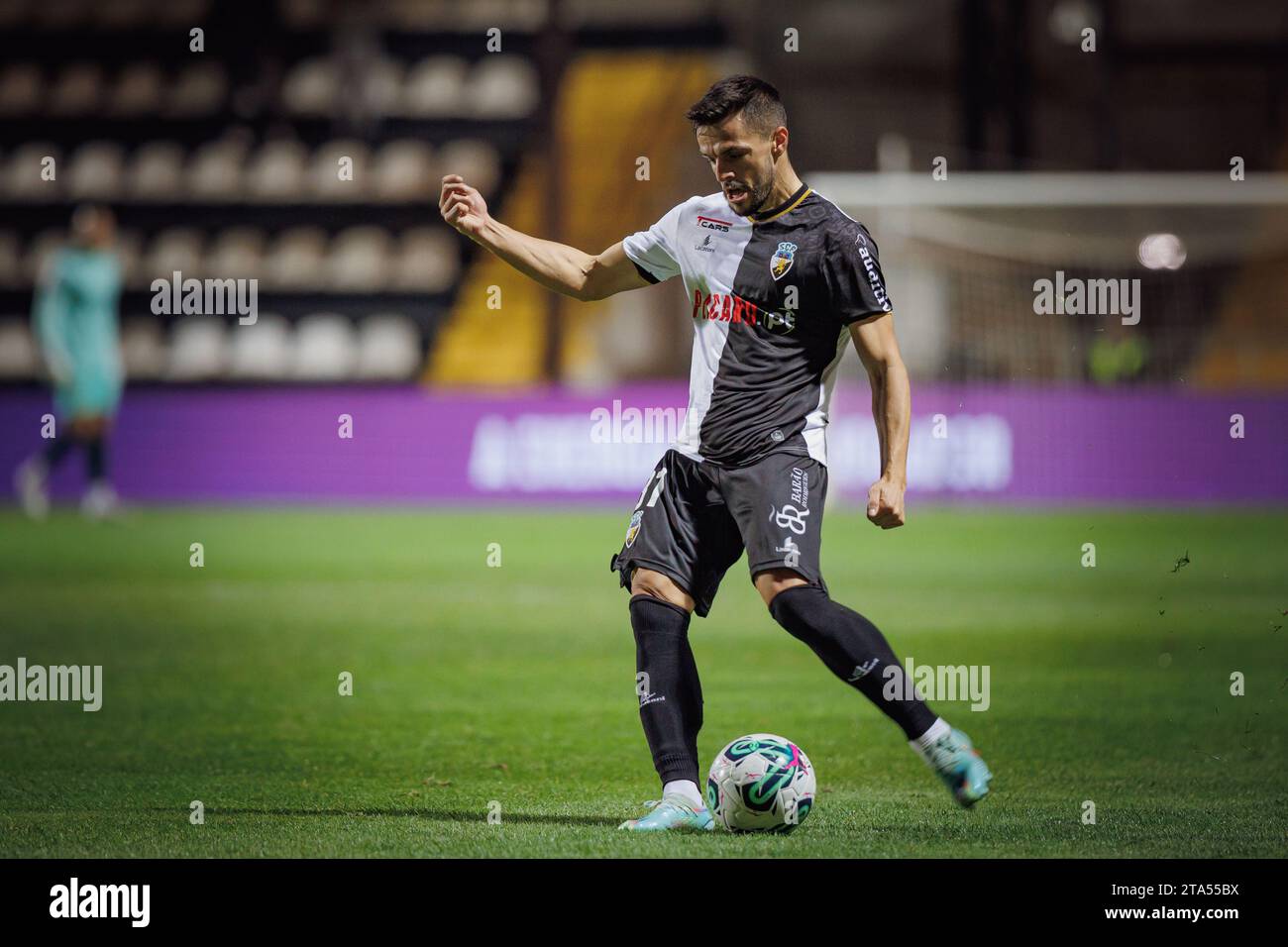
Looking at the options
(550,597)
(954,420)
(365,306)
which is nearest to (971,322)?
(954,420)

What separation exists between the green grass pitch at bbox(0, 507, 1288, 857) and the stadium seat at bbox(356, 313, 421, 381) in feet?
25.6

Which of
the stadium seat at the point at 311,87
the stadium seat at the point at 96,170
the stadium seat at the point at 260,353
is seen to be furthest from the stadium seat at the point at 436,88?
the stadium seat at the point at 96,170

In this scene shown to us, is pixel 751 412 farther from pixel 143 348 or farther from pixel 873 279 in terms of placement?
pixel 143 348

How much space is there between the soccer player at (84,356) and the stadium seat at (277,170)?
579cm

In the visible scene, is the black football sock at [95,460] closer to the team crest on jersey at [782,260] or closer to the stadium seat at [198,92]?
the stadium seat at [198,92]

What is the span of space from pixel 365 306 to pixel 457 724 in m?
16.3

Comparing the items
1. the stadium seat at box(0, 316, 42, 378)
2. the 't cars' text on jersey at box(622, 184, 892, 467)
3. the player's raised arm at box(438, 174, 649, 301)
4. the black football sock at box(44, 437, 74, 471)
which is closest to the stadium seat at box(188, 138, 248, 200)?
the stadium seat at box(0, 316, 42, 378)

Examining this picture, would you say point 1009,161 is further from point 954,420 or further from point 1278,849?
point 1278,849

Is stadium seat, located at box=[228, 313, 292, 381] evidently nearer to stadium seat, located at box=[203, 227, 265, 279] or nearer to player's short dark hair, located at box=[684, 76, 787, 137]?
stadium seat, located at box=[203, 227, 265, 279]

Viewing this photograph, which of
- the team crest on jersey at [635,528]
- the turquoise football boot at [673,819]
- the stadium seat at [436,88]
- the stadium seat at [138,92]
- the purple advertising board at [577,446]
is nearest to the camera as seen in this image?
the turquoise football boot at [673,819]

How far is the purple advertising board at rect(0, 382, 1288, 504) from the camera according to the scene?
17.9 m

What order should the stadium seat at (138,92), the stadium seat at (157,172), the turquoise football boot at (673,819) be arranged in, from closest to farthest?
the turquoise football boot at (673,819)
the stadium seat at (157,172)
the stadium seat at (138,92)

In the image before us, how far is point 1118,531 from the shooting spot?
Answer: 15086 millimetres

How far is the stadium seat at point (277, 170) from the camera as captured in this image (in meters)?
23.3
